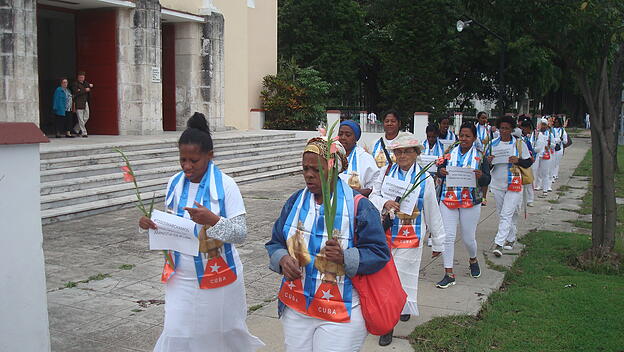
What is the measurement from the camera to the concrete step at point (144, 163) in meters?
12.1

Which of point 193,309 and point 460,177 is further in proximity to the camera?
point 460,177

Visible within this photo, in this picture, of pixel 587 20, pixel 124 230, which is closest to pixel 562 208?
pixel 587 20

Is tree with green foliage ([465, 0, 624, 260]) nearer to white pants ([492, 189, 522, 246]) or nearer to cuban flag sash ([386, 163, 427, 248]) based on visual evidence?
white pants ([492, 189, 522, 246])

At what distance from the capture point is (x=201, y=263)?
394cm

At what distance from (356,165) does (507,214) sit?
3.46 m

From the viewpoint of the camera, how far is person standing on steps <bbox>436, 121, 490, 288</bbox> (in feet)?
23.6

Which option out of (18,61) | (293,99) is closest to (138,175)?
(18,61)

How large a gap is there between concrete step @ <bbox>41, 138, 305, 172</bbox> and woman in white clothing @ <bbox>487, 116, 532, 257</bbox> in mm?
8158

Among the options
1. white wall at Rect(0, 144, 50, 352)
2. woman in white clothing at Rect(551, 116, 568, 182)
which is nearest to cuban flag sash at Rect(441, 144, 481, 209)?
white wall at Rect(0, 144, 50, 352)

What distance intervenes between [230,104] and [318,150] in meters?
19.7

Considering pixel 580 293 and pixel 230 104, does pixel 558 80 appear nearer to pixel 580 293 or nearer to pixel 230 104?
pixel 230 104

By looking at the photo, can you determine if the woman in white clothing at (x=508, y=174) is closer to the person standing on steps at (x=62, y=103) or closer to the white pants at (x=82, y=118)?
the person standing on steps at (x=62, y=103)

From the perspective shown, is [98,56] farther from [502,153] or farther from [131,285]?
[502,153]

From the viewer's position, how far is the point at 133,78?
17734 millimetres
